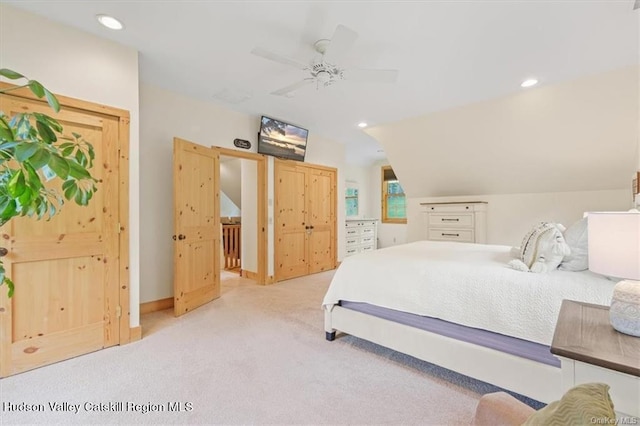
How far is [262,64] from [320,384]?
2.73 m

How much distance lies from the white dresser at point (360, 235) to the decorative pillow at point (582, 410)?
5735 mm

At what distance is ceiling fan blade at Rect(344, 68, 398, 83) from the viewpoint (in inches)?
90.0

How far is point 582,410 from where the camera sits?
47cm

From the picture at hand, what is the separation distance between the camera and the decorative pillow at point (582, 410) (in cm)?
44

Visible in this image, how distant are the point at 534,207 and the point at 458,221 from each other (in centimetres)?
105

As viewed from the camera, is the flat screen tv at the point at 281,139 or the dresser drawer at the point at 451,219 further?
the dresser drawer at the point at 451,219

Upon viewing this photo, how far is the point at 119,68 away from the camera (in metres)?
2.45

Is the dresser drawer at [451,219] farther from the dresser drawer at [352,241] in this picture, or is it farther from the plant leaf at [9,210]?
the plant leaf at [9,210]

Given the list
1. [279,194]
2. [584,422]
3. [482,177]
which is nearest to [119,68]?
[279,194]

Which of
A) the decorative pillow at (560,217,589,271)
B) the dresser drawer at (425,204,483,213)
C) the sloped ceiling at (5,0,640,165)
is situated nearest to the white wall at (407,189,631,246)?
the dresser drawer at (425,204,483,213)

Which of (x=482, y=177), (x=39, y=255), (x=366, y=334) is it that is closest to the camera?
(x=39, y=255)

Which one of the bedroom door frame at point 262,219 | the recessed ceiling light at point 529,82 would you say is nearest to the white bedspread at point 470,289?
the recessed ceiling light at point 529,82

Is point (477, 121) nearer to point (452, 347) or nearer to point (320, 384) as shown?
point (452, 347)

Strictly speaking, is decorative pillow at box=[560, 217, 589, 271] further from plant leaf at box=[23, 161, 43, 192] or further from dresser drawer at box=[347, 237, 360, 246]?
dresser drawer at box=[347, 237, 360, 246]
